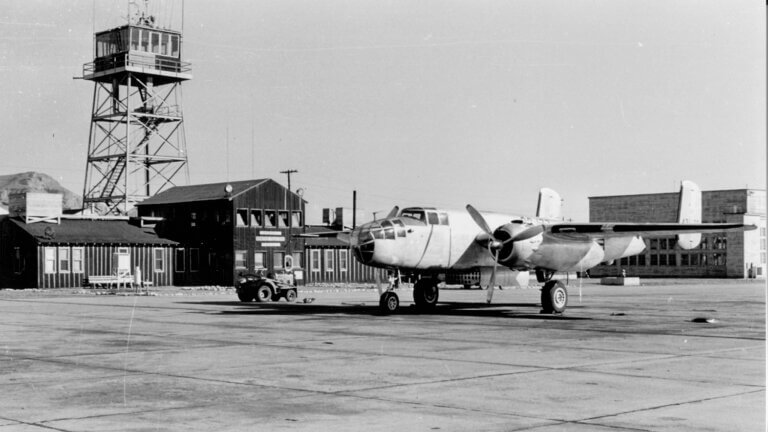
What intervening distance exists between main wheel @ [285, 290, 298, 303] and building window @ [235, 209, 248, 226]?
79.4ft

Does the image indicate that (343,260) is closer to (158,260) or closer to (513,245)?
(158,260)

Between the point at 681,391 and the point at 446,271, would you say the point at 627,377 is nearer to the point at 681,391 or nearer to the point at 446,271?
the point at 681,391

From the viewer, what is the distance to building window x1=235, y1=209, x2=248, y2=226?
6334 centimetres

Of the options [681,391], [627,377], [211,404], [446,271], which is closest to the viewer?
[211,404]

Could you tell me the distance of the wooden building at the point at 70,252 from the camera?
56500 mm

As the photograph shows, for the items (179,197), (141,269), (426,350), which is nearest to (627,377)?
(426,350)

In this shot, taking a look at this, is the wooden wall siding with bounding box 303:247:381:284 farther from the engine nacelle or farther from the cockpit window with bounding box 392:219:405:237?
the cockpit window with bounding box 392:219:405:237

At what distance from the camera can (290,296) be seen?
130ft

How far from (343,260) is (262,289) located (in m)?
33.6

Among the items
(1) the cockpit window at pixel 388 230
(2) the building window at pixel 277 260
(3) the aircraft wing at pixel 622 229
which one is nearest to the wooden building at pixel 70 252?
(2) the building window at pixel 277 260

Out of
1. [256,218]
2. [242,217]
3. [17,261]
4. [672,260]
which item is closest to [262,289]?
[242,217]

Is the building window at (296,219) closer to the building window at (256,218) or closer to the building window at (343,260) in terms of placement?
the building window at (256,218)

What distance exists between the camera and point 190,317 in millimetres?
27844

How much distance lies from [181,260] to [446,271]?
125ft
